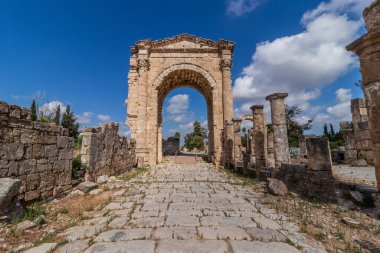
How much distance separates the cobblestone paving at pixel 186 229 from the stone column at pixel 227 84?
10.7 metres

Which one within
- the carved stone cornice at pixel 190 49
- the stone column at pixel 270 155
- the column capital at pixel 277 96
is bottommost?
the stone column at pixel 270 155

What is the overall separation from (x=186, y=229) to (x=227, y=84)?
13523 millimetres

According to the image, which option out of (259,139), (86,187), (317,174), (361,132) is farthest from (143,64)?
(361,132)

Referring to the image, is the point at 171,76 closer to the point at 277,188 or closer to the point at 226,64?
the point at 226,64

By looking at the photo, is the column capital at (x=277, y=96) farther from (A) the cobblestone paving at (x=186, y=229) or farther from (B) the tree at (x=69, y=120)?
(B) the tree at (x=69, y=120)

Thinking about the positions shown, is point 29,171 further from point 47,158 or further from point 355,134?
point 355,134

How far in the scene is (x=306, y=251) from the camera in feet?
8.80

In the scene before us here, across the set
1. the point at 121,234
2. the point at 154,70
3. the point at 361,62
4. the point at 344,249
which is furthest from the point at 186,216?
the point at 154,70

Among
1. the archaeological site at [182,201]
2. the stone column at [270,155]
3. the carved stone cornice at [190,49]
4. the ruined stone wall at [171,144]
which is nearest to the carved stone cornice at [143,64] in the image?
the carved stone cornice at [190,49]

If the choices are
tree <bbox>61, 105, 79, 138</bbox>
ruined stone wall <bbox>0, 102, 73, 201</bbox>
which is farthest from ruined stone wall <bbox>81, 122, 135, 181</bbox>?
tree <bbox>61, 105, 79, 138</bbox>

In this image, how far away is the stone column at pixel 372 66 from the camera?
4207 millimetres

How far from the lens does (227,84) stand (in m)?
15.8

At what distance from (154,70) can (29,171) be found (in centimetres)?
1270

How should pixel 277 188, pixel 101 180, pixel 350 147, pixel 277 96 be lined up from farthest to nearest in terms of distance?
pixel 350 147 < pixel 277 96 < pixel 101 180 < pixel 277 188
